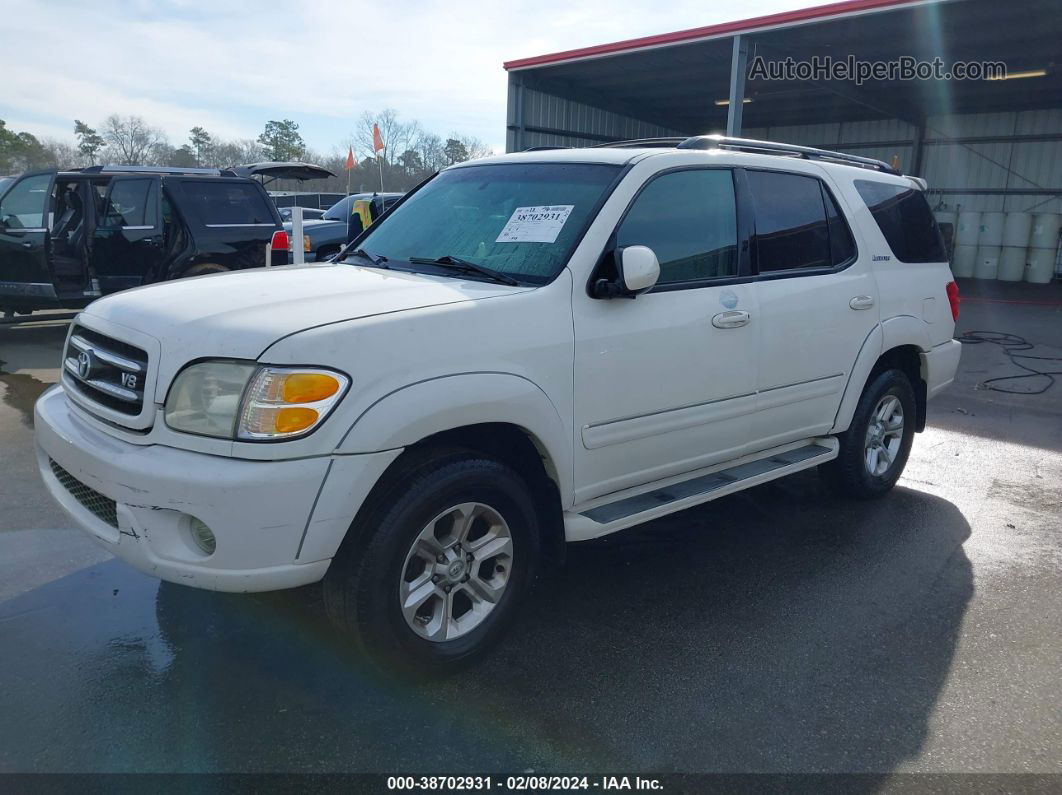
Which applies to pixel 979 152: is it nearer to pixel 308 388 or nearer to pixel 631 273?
pixel 631 273

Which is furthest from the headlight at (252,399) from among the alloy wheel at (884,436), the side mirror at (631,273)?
the alloy wheel at (884,436)

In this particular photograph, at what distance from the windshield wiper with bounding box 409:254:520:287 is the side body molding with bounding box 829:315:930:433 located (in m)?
2.26

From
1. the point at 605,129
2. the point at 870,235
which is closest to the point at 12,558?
the point at 870,235

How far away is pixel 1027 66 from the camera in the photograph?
56.7ft

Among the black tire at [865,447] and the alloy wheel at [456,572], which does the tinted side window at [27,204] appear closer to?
the alloy wheel at [456,572]

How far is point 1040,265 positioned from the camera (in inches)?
825

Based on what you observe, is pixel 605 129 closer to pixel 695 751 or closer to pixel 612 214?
pixel 612 214

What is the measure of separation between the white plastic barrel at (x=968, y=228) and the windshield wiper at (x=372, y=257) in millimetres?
22229

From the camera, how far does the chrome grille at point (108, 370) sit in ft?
9.16

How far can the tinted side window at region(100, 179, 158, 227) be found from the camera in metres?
9.38

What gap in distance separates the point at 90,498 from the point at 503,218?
1986 mm

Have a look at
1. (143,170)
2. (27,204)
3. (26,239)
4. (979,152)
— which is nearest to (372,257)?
(143,170)

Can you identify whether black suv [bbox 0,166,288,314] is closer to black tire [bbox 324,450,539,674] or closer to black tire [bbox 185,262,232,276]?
black tire [bbox 185,262,232,276]

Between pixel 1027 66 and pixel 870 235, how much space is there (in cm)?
1621
